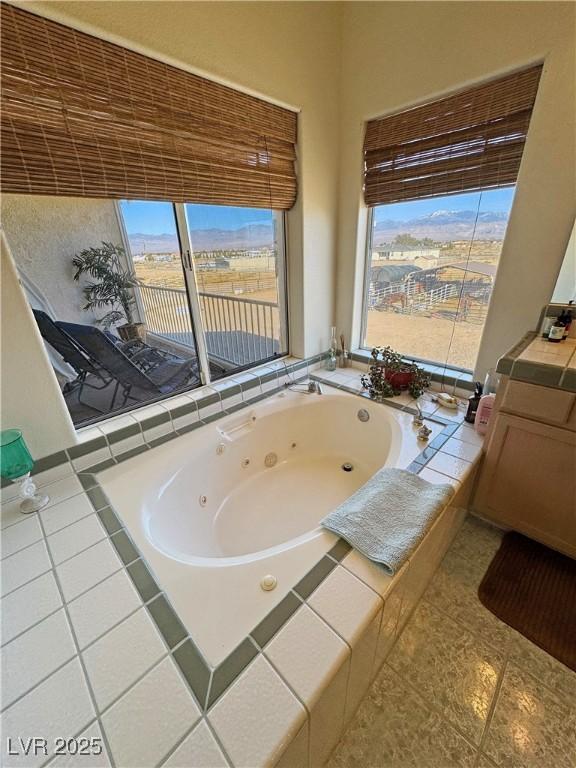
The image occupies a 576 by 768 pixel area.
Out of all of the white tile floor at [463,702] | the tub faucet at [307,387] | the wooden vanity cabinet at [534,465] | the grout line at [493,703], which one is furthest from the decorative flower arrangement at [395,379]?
the grout line at [493,703]

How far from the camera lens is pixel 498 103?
1.43m

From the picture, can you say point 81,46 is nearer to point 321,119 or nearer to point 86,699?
point 321,119

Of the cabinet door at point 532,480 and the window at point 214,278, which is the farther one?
the window at point 214,278

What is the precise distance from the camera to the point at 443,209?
1778 mm

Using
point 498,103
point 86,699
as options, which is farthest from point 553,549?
point 498,103

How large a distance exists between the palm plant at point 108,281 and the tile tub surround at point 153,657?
3.76ft

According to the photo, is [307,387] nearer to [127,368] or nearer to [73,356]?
[127,368]

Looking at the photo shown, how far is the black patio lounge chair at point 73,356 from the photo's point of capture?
4.66ft

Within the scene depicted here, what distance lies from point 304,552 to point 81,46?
1959 mm

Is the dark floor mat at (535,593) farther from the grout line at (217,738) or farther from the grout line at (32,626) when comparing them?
the grout line at (32,626)

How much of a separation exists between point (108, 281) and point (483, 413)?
2193 mm

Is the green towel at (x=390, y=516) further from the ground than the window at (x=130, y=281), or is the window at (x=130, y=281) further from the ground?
the window at (x=130, y=281)

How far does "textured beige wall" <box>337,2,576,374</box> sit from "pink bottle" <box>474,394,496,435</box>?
0.36 meters

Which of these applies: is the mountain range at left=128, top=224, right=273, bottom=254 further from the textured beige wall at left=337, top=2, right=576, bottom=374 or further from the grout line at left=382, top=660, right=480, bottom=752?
the grout line at left=382, top=660, right=480, bottom=752
